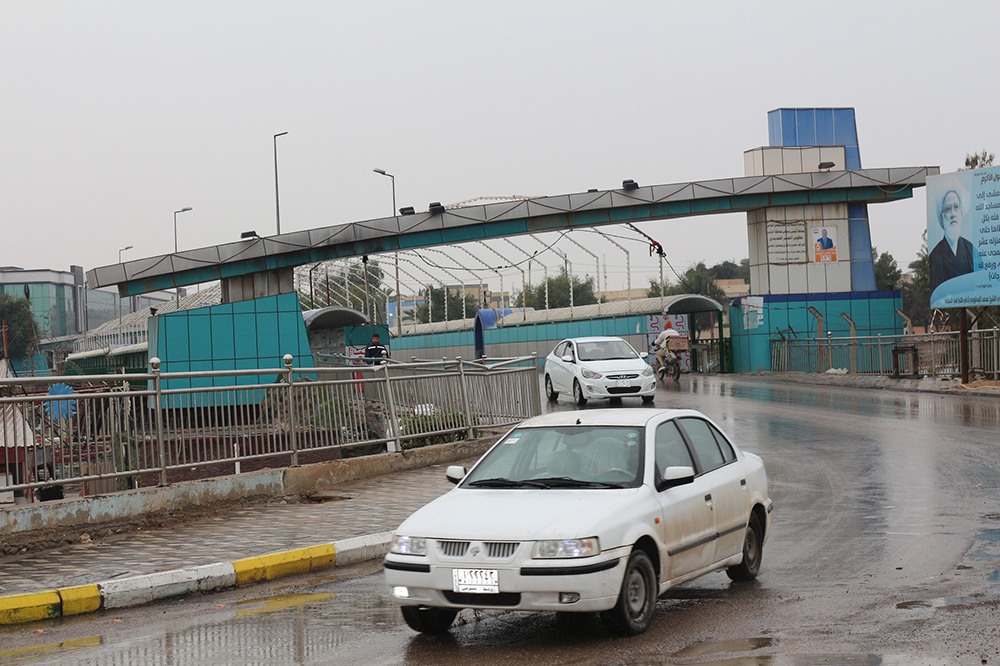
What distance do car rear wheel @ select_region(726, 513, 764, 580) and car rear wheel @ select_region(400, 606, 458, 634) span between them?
2.46 m

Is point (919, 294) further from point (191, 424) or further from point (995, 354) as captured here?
point (191, 424)

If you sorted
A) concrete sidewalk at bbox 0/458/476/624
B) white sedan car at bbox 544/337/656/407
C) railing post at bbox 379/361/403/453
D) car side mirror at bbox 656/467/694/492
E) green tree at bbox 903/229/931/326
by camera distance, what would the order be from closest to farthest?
1. car side mirror at bbox 656/467/694/492
2. concrete sidewalk at bbox 0/458/476/624
3. railing post at bbox 379/361/403/453
4. white sedan car at bbox 544/337/656/407
5. green tree at bbox 903/229/931/326

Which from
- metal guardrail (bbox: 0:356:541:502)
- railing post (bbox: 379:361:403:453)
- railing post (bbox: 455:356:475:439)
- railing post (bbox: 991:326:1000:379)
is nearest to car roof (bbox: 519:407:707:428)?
metal guardrail (bbox: 0:356:541:502)

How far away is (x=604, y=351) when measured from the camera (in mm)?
26219

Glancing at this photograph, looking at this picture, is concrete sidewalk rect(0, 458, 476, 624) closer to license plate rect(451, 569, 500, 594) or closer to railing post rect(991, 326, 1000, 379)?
license plate rect(451, 569, 500, 594)

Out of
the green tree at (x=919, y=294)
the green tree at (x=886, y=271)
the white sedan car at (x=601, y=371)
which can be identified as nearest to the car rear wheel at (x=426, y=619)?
the white sedan car at (x=601, y=371)

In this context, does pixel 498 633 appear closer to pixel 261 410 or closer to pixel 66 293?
pixel 261 410

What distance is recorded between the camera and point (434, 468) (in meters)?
16.1

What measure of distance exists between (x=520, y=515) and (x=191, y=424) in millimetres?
6424

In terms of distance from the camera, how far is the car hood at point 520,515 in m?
6.46

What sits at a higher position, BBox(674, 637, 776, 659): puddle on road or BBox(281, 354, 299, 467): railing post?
BBox(281, 354, 299, 467): railing post

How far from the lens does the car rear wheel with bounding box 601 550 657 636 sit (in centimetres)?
650

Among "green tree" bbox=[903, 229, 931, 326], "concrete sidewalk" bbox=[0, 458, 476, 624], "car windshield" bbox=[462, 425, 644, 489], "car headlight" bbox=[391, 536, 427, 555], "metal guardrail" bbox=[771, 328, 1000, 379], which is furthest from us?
"green tree" bbox=[903, 229, 931, 326]

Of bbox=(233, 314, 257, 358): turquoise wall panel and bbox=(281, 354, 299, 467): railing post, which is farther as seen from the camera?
bbox=(233, 314, 257, 358): turquoise wall panel
